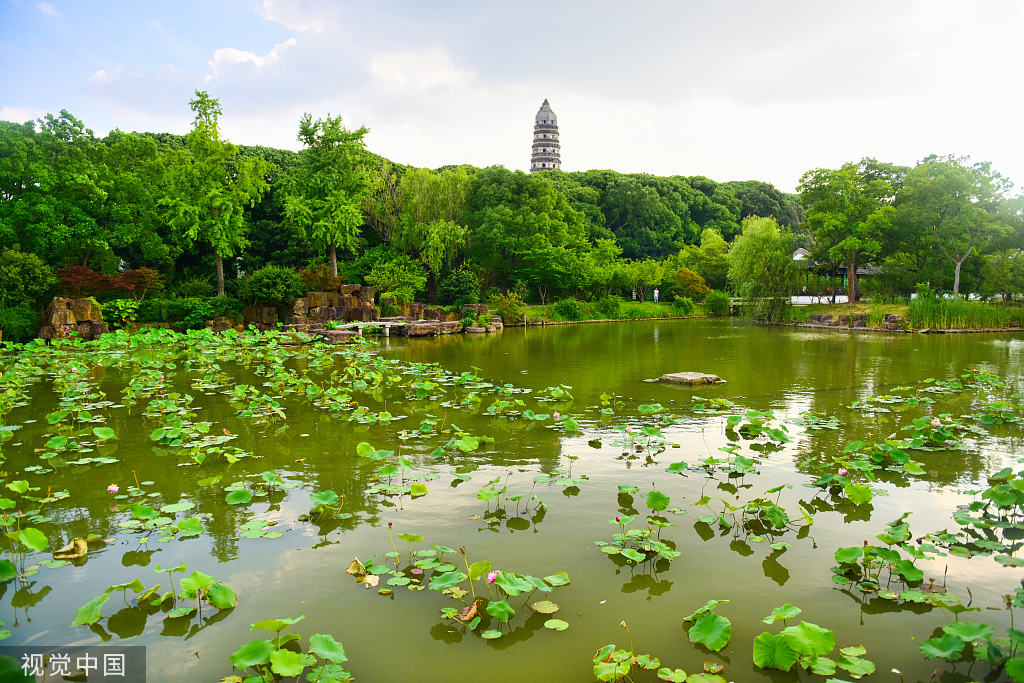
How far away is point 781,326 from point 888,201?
846 centimetres

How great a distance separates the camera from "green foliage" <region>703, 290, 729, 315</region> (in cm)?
3772

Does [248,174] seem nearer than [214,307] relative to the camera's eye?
No

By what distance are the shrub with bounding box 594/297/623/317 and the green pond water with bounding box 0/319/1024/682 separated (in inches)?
940

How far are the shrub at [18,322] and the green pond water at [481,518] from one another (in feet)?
31.7

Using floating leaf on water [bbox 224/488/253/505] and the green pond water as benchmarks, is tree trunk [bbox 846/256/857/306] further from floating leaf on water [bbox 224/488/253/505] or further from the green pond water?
floating leaf on water [bbox 224/488/253/505]

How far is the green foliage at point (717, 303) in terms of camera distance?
3772cm

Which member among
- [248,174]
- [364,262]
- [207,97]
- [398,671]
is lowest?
[398,671]

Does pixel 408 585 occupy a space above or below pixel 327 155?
below

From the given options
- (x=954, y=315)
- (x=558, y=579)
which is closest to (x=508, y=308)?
(x=954, y=315)

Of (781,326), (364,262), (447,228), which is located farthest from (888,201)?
(364,262)

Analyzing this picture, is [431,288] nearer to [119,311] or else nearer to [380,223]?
[380,223]

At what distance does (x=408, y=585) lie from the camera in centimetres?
321

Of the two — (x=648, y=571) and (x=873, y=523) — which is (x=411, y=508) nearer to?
(x=648, y=571)

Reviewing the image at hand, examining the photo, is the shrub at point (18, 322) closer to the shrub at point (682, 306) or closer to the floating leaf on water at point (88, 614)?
the floating leaf on water at point (88, 614)
